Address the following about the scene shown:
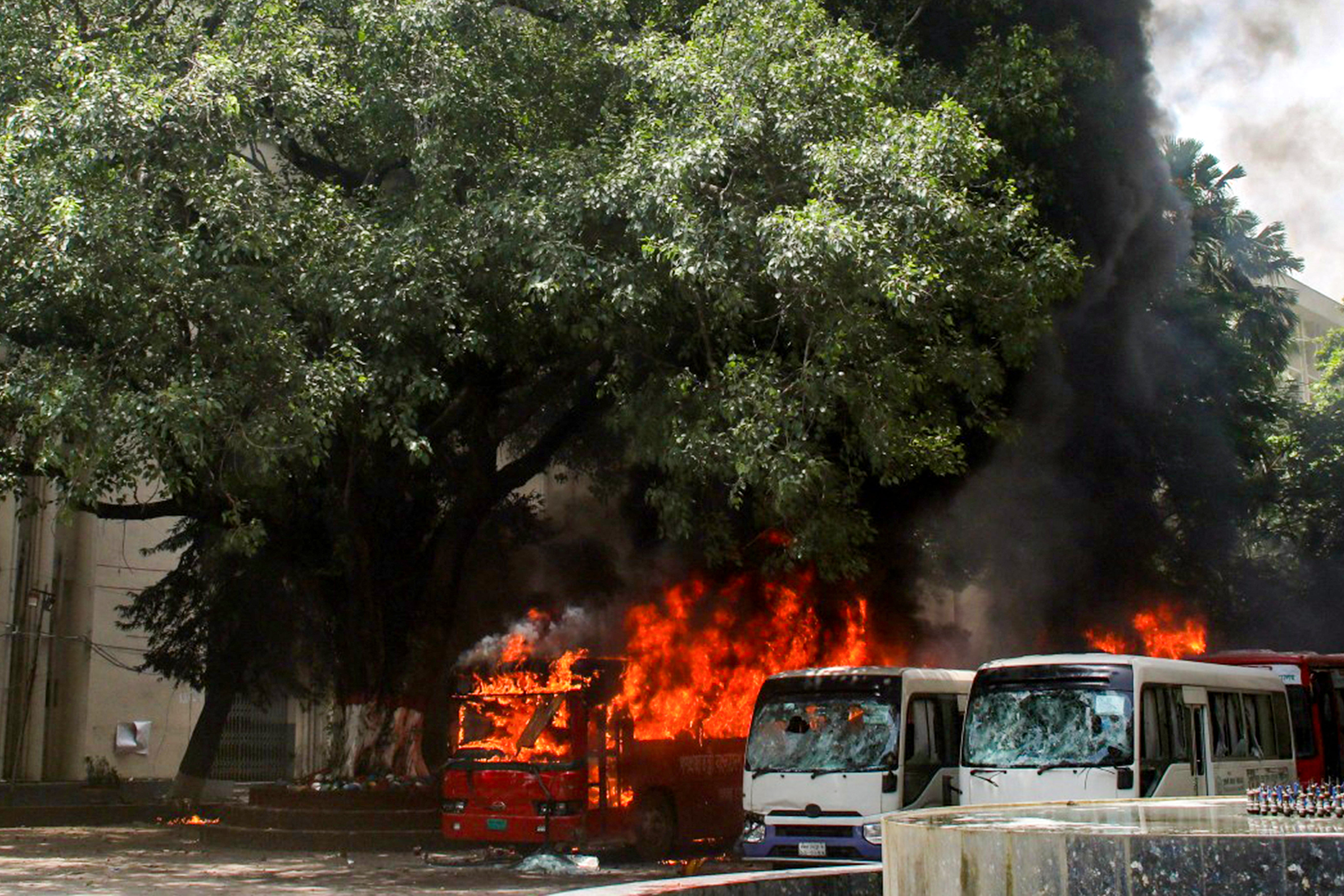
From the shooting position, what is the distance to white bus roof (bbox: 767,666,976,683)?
1426 centimetres

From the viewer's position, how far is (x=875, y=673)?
1423 cm

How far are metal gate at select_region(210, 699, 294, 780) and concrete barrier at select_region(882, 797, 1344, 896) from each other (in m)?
25.8

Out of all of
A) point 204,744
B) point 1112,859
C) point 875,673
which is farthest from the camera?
point 204,744

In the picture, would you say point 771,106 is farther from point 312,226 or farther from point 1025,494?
point 1025,494

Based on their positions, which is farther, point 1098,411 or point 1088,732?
point 1098,411

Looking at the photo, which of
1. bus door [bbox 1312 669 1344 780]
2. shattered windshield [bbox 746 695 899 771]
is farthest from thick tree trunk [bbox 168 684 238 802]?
bus door [bbox 1312 669 1344 780]

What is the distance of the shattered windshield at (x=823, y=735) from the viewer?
13.8 m

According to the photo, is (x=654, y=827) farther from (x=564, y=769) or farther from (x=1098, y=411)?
(x=1098, y=411)

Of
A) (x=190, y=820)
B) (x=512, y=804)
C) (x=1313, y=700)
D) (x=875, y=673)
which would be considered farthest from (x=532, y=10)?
(x=190, y=820)

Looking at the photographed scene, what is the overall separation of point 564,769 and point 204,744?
11.5 meters

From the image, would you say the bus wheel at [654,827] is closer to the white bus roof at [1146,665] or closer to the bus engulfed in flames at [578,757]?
the bus engulfed in flames at [578,757]

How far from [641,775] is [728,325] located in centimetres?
514

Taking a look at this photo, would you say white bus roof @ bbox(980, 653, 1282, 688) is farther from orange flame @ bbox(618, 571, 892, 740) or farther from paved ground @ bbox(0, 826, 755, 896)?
orange flame @ bbox(618, 571, 892, 740)

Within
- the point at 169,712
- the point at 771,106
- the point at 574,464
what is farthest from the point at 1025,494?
the point at 169,712
